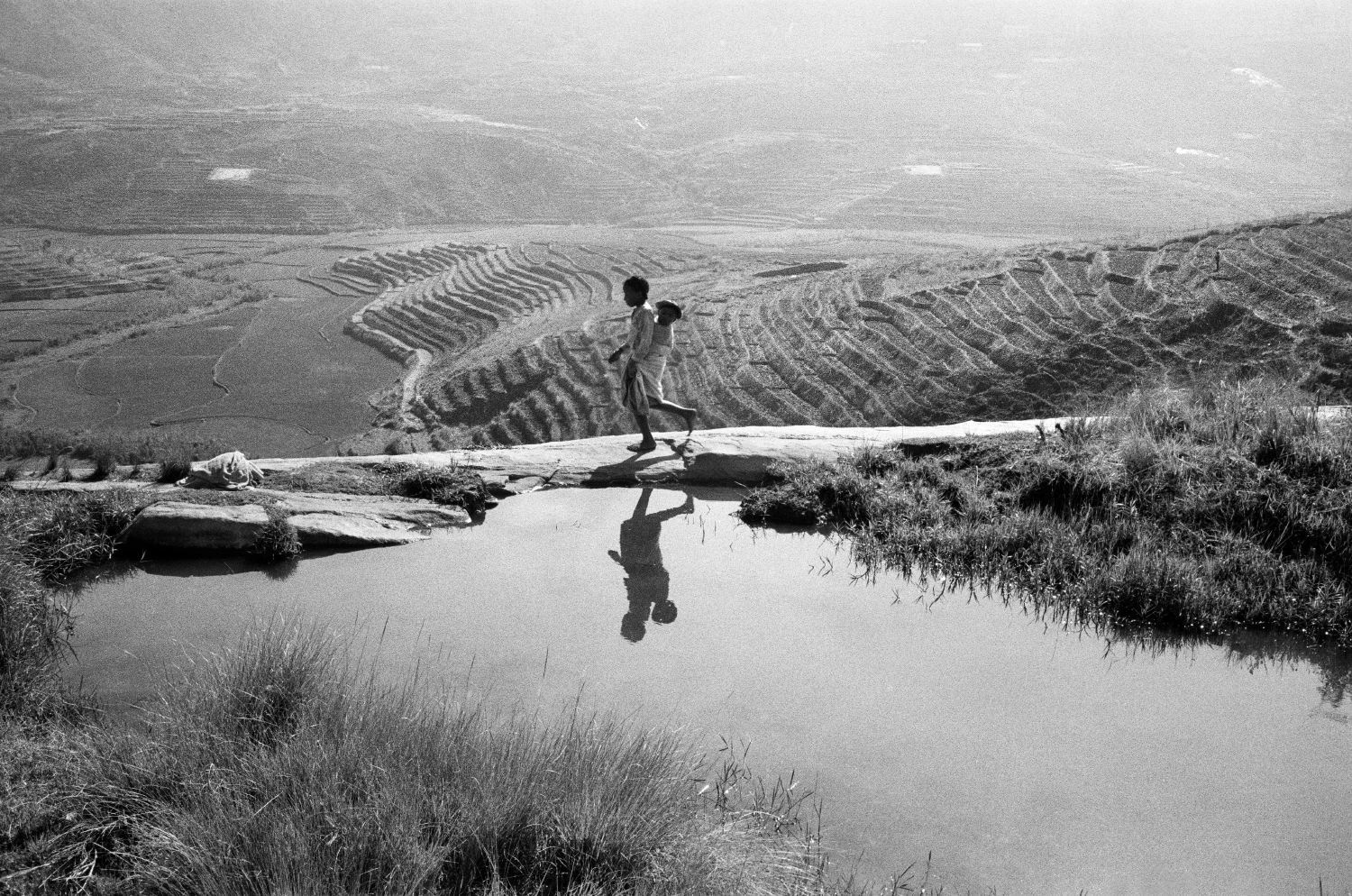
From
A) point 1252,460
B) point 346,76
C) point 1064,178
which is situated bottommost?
point 1252,460

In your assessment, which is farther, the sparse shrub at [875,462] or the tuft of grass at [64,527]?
the sparse shrub at [875,462]

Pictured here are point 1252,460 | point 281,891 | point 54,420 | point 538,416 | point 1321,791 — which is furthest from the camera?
point 54,420

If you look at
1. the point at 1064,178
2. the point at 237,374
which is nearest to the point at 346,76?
the point at 1064,178

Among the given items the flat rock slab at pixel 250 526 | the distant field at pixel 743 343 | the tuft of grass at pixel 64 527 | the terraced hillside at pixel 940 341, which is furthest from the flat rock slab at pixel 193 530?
the terraced hillside at pixel 940 341

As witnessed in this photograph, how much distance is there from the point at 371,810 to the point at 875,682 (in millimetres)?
2369

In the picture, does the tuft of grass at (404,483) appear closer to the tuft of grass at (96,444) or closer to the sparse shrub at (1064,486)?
the sparse shrub at (1064,486)

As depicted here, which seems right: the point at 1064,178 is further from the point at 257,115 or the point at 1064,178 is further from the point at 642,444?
the point at 642,444

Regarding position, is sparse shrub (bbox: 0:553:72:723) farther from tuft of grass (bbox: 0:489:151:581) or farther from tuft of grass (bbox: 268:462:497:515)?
tuft of grass (bbox: 268:462:497:515)

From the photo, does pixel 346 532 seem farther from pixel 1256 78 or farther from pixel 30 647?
pixel 1256 78

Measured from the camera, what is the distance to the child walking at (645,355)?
8.13 m

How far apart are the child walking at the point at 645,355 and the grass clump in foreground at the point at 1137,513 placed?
142cm

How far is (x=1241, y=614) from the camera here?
5.34 m

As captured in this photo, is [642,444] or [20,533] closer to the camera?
[20,533]

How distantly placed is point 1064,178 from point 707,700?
6791cm
